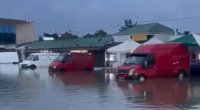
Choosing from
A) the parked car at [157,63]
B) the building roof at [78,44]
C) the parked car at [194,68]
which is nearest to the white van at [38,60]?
the building roof at [78,44]

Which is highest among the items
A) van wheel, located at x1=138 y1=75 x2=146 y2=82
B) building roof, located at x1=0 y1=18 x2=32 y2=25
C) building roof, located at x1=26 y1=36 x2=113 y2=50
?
building roof, located at x1=0 y1=18 x2=32 y2=25

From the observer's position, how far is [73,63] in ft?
170

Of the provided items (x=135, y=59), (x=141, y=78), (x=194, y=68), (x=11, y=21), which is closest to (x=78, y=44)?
(x=194, y=68)

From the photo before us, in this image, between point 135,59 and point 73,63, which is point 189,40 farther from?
point 73,63

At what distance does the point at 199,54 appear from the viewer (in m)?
49.7

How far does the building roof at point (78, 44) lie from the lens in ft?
206

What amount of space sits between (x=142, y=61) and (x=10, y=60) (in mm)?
45213

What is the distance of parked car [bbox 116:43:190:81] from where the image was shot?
3357 cm

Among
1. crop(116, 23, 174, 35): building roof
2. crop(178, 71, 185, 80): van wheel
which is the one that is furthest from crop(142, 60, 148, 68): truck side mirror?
crop(116, 23, 174, 35): building roof

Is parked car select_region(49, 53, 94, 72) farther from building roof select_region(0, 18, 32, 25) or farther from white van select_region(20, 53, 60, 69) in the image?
building roof select_region(0, 18, 32, 25)

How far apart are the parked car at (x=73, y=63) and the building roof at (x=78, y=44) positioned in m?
8.18

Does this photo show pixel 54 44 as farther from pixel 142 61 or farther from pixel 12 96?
pixel 12 96

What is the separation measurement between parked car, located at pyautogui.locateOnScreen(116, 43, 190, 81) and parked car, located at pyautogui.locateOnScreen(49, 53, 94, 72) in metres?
16.1

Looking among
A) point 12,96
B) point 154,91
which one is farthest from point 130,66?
point 12,96
